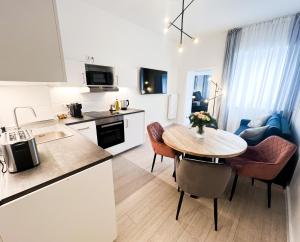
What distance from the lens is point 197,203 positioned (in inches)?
74.2

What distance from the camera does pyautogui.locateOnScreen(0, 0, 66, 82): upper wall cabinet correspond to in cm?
94

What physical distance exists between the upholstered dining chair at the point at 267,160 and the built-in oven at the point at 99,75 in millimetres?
2604

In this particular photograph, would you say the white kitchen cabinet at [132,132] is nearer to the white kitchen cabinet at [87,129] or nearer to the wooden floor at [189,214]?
the white kitchen cabinet at [87,129]

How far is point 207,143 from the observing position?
6.06 feet

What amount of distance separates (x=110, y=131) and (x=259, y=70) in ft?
12.8

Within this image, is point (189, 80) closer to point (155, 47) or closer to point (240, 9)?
point (155, 47)

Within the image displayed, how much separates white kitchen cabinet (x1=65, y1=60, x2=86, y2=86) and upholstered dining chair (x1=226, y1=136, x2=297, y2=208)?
108 inches

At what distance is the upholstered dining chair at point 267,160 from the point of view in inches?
61.3

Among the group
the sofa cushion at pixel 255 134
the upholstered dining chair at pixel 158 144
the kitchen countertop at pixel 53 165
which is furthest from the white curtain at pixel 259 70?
the kitchen countertop at pixel 53 165

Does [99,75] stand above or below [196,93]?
above

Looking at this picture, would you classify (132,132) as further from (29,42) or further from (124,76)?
(29,42)

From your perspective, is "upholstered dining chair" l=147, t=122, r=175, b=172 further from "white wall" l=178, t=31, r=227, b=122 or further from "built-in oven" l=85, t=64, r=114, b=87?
"white wall" l=178, t=31, r=227, b=122

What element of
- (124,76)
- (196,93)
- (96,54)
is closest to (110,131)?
(124,76)

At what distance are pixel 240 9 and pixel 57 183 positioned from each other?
159 inches
